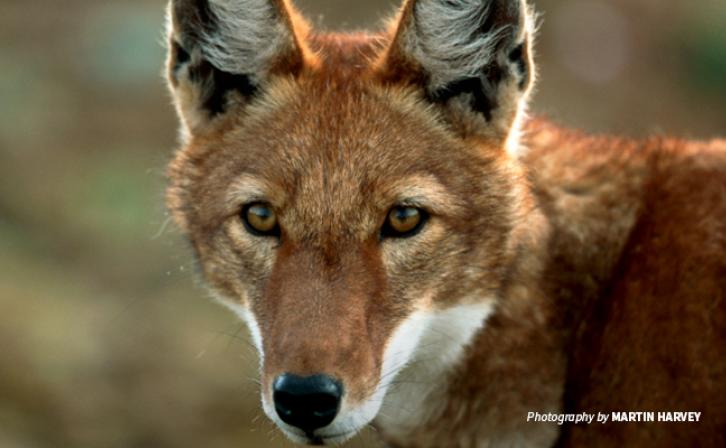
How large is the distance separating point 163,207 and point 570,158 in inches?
85.7

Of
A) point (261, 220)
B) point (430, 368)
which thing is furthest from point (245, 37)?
point (430, 368)

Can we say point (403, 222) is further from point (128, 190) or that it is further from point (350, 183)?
point (128, 190)

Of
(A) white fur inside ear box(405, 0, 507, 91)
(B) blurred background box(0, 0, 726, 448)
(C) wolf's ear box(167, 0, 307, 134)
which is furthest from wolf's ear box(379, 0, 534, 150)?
(B) blurred background box(0, 0, 726, 448)

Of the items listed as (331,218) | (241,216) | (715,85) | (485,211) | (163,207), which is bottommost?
(163,207)

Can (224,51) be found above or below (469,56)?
below

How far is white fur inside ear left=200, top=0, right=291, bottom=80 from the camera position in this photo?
18.4 ft

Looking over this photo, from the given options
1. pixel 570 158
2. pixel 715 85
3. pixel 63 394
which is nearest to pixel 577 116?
pixel 715 85

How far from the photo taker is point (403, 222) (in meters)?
5.21

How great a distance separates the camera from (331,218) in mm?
5086

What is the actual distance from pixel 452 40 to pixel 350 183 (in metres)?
0.91

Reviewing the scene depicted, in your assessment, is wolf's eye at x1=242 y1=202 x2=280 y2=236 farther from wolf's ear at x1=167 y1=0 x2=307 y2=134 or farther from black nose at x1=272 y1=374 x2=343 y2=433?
black nose at x1=272 y1=374 x2=343 y2=433

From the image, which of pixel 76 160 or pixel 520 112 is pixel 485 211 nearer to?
pixel 520 112

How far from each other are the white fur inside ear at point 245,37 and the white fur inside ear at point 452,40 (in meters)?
0.67

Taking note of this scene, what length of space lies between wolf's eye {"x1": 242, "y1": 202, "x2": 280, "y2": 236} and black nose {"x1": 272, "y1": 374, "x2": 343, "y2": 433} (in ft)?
2.82
